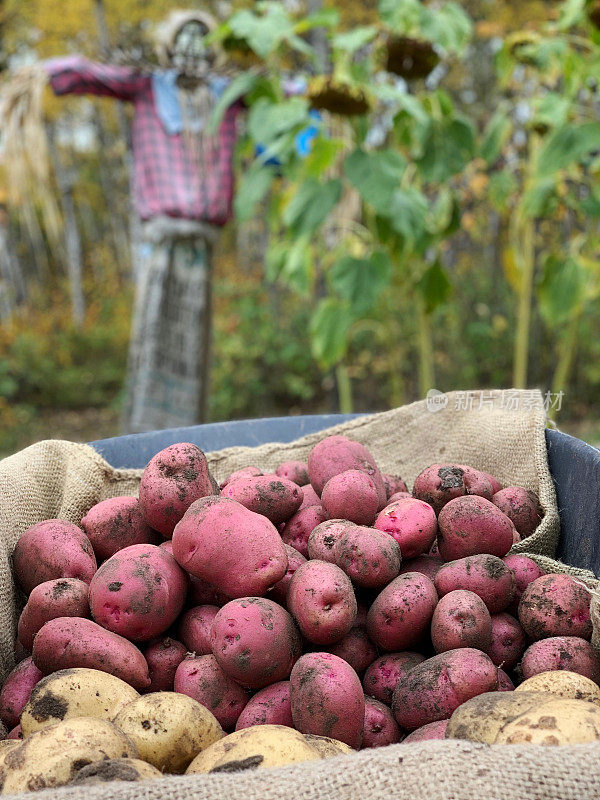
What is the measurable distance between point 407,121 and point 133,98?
149cm

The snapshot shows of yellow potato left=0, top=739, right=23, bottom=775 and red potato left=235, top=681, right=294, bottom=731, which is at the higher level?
yellow potato left=0, top=739, right=23, bottom=775

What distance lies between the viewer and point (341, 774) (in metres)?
0.79

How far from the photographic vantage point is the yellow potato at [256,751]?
88cm

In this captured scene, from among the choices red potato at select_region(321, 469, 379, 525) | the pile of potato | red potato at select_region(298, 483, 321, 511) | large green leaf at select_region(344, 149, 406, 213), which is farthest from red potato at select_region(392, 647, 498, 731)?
large green leaf at select_region(344, 149, 406, 213)

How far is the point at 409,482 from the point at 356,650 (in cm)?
72

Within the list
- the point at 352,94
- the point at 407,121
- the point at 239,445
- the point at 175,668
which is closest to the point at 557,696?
the point at 175,668

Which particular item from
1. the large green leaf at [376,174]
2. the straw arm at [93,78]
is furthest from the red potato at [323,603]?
the straw arm at [93,78]

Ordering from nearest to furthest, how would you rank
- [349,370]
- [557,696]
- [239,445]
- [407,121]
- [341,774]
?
[341,774] → [557,696] → [239,445] → [407,121] → [349,370]

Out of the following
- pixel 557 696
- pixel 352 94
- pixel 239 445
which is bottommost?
pixel 557 696

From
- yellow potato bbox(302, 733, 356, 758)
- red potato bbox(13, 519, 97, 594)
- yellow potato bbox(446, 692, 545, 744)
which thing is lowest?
yellow potato bbox(302, 733, 356, 758)

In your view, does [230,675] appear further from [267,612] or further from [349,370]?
[349,370]

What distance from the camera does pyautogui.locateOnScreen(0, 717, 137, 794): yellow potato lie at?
0.84 m

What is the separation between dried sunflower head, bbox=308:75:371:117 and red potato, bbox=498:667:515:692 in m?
2.41

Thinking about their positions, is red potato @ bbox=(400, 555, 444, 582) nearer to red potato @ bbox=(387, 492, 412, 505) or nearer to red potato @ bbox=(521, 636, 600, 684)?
red potato @ bbox=(387, 492, 412, 505)
